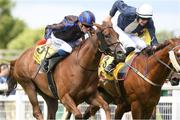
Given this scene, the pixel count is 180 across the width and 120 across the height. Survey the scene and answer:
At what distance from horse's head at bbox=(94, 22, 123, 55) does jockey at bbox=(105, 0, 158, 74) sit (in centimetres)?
140

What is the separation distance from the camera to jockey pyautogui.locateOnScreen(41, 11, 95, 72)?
11523mm

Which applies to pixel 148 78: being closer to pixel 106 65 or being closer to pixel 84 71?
pixel 106 65

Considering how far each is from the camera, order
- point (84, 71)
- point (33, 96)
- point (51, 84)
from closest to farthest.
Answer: point (84, 71) → point (51, 84) → point (33, 96)

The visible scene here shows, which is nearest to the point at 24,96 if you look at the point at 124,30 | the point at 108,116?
the point at 124,30

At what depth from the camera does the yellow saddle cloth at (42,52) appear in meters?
11.9

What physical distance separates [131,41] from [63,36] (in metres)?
1.25

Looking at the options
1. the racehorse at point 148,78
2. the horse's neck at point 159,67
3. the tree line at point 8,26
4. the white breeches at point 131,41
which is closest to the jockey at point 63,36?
the white breeches at point 131,41

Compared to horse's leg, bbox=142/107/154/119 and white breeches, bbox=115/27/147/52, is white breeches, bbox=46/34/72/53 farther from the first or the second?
horse's leg, bbox=142/107/154/119

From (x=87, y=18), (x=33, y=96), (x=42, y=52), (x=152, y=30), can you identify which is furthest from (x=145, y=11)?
(x=33, y=96)

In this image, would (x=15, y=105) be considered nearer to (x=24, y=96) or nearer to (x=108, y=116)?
(x=24, y=96)

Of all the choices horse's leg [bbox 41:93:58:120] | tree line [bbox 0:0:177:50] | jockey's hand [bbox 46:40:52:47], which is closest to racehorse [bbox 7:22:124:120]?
jockey's hand [bbox 46:40:52:47]

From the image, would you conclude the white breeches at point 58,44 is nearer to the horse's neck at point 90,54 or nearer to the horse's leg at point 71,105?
the horse's neck at point 90,54

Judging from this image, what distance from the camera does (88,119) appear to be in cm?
1370

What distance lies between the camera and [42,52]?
1216cm
